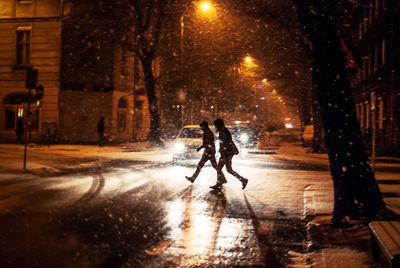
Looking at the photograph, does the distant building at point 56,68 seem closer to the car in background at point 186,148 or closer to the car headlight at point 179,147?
the car in background at point 186,148

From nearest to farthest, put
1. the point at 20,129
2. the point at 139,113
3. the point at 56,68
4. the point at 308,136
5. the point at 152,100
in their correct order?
1. the point at 20,129
2. the point at 152,100
3. the point at 56,68
4. the point at 308,136
5. the point at 139,113

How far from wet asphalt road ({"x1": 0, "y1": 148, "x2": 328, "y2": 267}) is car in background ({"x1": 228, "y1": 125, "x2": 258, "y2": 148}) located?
1852cm

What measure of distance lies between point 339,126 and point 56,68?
87.7 ft

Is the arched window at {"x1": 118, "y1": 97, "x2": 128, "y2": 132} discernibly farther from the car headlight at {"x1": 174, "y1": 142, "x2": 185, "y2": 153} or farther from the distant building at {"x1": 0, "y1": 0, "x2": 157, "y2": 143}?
the car headlight at {"x1": 174, "y1": 142, "x2": 185, "y2": 153}

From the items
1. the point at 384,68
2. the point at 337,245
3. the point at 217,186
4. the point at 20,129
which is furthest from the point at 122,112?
the point at 337,245

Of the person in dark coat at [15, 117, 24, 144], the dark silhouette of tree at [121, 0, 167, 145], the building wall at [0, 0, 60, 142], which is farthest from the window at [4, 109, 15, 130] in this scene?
the dark silhouette of tree at [121, 0, 167, 145]

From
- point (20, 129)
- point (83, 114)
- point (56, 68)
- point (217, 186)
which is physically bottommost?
point (217, 186)

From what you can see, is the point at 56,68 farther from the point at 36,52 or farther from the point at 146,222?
the point at 146,222

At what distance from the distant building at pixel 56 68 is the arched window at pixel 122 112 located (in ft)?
6.01

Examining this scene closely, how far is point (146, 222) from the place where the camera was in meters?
6.87

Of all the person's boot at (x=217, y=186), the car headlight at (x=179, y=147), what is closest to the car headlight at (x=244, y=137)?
the car headlight at (x=179, y=147)

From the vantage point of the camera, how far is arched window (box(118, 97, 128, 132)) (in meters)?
Result: 33.1

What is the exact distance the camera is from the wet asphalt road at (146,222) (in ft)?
16.5

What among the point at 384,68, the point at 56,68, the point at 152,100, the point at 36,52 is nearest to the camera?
the point at 384,68
